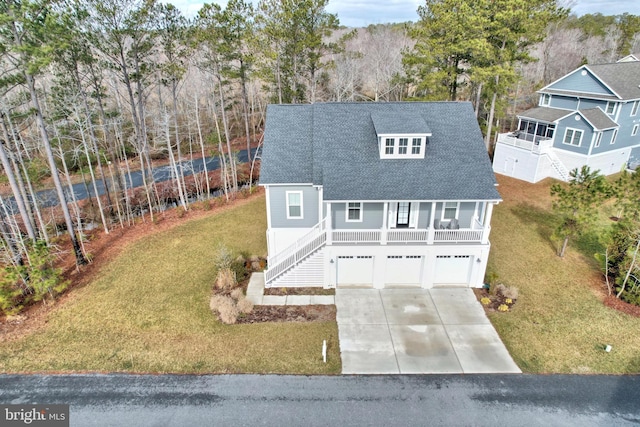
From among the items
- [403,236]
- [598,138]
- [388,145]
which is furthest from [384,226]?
[598,138]

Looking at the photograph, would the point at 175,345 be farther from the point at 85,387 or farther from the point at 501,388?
the point at 501,388

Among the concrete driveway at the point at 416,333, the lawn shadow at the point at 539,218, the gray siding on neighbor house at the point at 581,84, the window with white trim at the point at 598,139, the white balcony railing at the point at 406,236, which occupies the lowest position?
the concrete driveway at the point at 416,333

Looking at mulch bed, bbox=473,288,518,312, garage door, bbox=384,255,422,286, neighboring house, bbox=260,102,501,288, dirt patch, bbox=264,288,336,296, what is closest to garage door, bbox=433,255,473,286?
neighboring house, bbox=260,102,501,288

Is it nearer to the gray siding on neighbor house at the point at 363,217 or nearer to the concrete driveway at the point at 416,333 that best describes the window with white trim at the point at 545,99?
the concrete driveway at the point at 416,333

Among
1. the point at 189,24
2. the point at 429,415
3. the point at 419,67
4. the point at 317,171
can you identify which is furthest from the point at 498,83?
the point at 429,415

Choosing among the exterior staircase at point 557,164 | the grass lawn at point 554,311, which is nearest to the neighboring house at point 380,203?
the grass lawn at point 554,311
